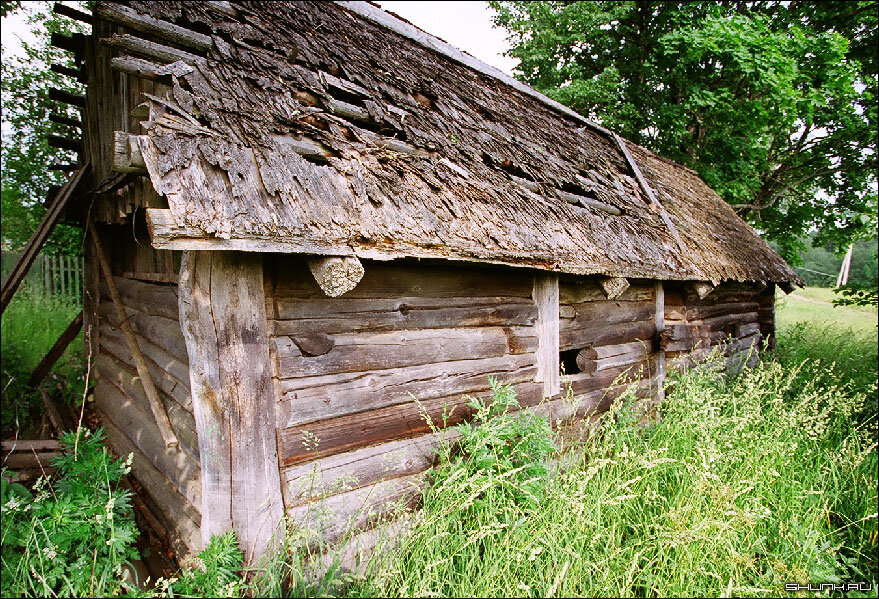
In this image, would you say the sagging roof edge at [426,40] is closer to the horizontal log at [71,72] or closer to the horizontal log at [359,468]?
the horizontal log at [71,72]

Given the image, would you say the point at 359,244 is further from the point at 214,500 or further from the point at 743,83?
the point at 743,83

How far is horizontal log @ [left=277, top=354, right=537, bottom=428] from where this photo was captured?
89.7 inches

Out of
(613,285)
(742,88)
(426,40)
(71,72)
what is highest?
(742,88)

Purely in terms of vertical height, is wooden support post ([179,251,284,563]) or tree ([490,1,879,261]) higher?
tree ([490,1,879,261])

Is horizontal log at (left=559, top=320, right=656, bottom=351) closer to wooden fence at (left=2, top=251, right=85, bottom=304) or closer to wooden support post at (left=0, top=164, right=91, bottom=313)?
wooden support post at (left=0, top=164, right=91, bottom=313)

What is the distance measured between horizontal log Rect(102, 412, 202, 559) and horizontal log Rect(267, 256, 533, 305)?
1.27 metres

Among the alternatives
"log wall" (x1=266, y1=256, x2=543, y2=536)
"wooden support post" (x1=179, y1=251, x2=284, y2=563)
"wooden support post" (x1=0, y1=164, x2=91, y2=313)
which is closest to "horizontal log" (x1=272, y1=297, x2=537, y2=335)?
"log wall" (x1=266, y1=256, x2=543, y2=536)

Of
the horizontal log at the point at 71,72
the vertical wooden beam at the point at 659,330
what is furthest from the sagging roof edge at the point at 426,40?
the vertical wooden beam at the point at 659,330

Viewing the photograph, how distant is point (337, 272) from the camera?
6.51ft

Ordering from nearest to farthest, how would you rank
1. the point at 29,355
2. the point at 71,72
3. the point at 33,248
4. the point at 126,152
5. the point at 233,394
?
the point at 126,152, the point at 233,394, the point at 33,248, the point at 71,72, the point at 29,355

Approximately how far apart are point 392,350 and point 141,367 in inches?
75.9

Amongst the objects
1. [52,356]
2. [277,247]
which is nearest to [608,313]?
[277,247]

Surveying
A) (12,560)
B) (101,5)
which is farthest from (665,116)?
(12,560)

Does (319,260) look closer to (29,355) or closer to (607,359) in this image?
(607,359)
